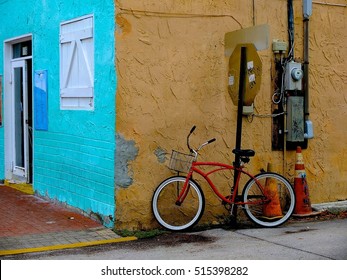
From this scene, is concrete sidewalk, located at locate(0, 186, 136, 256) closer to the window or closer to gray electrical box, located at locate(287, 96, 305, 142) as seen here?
the window

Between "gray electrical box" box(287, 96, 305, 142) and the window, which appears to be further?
"gray electrical box" box(287, 96, 305, 142)

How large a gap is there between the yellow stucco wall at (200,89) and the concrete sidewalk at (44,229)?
515 mm

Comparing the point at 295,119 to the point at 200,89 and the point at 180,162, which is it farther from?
the point at 180,162

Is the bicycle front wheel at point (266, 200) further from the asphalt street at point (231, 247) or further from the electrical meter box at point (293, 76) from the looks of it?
the electrical meter box at point (293, 76)

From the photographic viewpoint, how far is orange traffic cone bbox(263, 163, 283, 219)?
9.05 meters

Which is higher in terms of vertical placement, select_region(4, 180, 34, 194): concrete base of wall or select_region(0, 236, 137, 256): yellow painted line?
select_region(4, 180, 34, 194): concrete base of wall

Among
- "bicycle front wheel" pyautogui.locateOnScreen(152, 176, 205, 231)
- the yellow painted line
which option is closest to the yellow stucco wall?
"bicycle front wheel" pyautogui.locateOnScreen(152, 176, 205, 231)

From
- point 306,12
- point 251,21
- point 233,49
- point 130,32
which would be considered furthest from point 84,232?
point 306,12

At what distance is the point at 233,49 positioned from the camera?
30.1 feet

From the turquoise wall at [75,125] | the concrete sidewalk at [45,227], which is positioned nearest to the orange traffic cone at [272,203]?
the concrete sidewalk at [45,227]

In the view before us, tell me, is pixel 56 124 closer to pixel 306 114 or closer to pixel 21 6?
pixel 21 6

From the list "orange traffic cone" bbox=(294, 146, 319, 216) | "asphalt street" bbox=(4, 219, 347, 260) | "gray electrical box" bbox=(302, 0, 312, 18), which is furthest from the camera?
"gray electrical box" bbox=(302, 0, 312, 18)

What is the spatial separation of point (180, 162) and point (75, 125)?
2.09 meters

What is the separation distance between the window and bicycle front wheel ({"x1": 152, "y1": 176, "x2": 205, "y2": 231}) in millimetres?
1730
